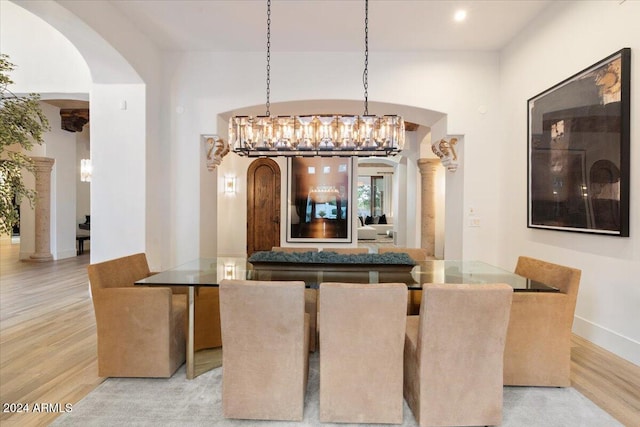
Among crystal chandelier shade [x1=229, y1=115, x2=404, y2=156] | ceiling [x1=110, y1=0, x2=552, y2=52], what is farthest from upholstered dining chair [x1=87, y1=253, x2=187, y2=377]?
ceiling [x1=110, y1=0, x2=552, y2=52]

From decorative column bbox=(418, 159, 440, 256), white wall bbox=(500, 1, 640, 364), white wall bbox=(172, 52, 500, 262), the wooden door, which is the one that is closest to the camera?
white wall bbox=(500, 1, 640, 364)

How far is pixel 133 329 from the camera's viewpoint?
98.2 inches

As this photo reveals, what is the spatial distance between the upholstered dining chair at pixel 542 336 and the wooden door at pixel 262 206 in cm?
664

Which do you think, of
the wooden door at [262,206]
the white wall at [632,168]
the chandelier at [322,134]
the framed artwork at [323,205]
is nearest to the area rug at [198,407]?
the white wall at [632,168]

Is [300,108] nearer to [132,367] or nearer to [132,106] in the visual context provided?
[132,106]

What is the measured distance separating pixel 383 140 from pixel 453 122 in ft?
6.63

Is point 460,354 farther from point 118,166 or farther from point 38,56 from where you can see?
point 38,56

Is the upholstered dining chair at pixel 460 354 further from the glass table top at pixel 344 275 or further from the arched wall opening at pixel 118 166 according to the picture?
the arched wall opening at pixel 118 166

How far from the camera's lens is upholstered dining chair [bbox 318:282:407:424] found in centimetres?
189

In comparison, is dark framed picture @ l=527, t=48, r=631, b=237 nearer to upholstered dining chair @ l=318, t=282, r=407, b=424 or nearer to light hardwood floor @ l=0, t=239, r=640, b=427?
light hardwood floor @ l=0, t=239, r=640, b=427

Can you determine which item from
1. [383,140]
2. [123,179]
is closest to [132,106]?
[123,179]

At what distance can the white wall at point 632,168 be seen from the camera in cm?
280

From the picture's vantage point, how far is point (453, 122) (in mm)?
4785

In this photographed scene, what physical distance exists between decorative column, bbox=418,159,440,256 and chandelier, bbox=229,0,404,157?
5.69 meters
